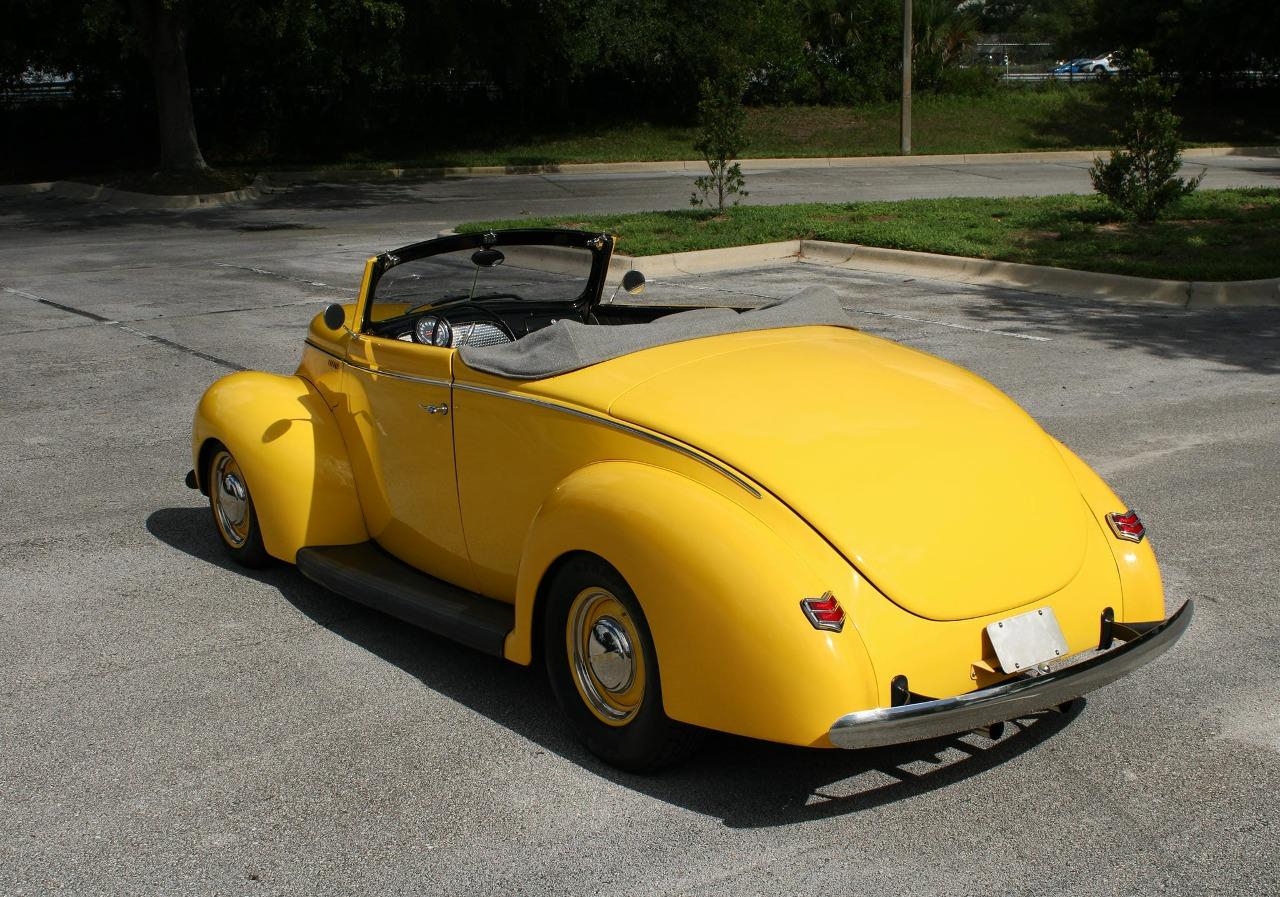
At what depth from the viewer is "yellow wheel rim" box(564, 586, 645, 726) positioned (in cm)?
384

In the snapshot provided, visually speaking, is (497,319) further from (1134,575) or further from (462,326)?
(1134,575)

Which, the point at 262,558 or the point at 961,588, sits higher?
the point at 961,588

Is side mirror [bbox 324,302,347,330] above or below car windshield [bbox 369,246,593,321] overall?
below

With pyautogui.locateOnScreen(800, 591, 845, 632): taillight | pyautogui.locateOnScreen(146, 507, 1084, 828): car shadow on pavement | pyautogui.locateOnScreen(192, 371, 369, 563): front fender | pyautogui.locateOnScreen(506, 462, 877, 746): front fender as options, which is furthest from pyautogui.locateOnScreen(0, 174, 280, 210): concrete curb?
pyautogui.locateOnScreen(800, 591, 845, 632): taillight

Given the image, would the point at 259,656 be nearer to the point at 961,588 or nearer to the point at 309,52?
the point at 961,588

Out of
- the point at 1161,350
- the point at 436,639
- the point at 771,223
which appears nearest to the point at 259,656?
the point at 436,639

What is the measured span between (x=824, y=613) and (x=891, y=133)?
3247 cm

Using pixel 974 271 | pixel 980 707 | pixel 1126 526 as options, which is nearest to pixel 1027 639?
pixel 980 707

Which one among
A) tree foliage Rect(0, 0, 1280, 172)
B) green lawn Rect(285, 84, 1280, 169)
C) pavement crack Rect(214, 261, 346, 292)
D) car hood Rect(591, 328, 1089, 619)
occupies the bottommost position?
pavement crack Rect(214, 261, 346, 292)

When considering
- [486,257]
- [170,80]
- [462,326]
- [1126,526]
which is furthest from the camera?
[170,80]

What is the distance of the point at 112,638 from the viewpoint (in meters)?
5.06

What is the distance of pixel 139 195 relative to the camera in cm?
2389

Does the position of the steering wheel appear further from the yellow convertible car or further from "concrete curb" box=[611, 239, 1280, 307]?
"concrete curb" box=[611, 239, 1280, 307]

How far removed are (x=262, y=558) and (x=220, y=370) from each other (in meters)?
4.52
